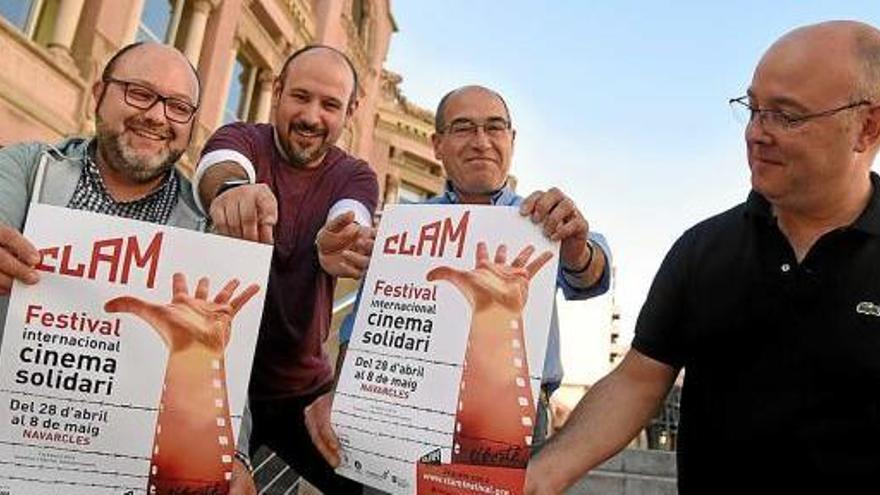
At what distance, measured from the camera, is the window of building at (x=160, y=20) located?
37.3 ft

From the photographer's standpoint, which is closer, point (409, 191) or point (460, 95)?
point (460, 95)

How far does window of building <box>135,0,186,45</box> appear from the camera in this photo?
1136 cm

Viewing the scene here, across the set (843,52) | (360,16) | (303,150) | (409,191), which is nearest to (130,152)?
(303,150)

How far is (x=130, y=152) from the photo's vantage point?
214 cm

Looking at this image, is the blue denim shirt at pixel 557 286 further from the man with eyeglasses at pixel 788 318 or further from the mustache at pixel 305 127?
the mustache at pixel 305 127

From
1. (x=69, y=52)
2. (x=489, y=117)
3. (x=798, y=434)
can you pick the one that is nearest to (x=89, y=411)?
(x=489, y=117)

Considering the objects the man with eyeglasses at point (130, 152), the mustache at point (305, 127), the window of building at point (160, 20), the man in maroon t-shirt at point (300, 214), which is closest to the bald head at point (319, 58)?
the man in maroon t-shirt at point (300, 214)

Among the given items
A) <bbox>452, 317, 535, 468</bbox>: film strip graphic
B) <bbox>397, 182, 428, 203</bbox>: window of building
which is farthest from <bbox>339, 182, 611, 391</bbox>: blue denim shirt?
<bbox>397, 182, 428, 203</bbox>: window of building

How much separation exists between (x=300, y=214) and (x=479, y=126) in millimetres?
686

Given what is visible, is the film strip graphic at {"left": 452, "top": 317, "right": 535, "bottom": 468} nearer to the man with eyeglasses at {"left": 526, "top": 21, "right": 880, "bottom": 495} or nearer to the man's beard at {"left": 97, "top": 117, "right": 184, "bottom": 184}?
the man with eyeglasses at {"left": 526, "top": 21, "right": 880, "bottom": 495}

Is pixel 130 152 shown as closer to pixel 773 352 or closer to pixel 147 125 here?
pixel 147 125

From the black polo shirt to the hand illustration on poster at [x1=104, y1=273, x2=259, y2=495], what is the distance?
1.20 meters

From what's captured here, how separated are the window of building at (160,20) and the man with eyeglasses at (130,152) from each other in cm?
991

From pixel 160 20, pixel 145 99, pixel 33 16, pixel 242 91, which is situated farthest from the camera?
pixel 242 91
